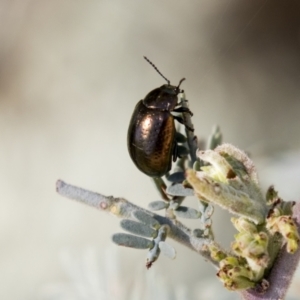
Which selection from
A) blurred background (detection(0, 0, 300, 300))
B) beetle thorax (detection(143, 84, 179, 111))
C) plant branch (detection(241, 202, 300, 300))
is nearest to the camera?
plant branch (detection(241, 202, 300, 300))

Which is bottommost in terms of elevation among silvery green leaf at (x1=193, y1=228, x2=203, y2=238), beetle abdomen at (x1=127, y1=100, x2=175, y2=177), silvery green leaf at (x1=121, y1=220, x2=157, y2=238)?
silvery green leaf at (x1=121, y1=220, x2=157, y2=238)

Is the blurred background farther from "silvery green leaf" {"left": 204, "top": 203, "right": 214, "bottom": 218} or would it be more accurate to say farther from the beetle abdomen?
"silvery green leaf" {"left": 204, "top": 203, "right": 214, "bottom": 218}

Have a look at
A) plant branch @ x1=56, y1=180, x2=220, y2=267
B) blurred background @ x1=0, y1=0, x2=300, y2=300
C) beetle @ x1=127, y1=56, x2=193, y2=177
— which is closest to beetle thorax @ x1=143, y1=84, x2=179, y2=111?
beetle @ x1=127, y1=56, x2=193, y2=177

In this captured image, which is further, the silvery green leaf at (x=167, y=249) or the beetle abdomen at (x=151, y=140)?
the beetle abdomen at (x=151, y=140)

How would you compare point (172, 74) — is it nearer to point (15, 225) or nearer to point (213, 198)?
point (15, 225)

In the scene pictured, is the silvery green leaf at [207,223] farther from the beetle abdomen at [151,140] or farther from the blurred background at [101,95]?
the blurred background at [101,95]

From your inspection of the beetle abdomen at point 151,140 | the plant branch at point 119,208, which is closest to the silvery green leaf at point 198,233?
the plant branch at point 119,208

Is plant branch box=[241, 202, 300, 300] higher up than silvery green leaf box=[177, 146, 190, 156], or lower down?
lower down
